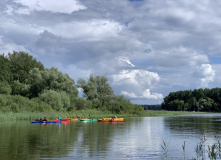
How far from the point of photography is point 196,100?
17250 centimetres

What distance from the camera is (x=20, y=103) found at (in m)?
57.7

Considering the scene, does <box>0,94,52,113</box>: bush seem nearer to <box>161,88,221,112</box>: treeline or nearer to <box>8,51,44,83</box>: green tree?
<box>8,51,44,83</box>: green tree

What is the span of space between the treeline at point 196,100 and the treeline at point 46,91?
3485 inches

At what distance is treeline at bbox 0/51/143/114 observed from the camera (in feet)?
195

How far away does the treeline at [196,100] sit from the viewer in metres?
163

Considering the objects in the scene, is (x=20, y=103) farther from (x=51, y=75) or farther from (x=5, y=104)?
(x=51, y=75)

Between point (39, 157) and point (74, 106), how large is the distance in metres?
58.0

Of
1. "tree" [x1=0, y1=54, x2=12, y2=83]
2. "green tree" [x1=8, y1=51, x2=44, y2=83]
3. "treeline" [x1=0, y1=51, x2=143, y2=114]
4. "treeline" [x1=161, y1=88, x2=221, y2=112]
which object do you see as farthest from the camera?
"treeline" [x1=161, y1=88, x2=221, y2=112]

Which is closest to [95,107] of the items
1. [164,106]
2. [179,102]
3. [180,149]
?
[180,149]

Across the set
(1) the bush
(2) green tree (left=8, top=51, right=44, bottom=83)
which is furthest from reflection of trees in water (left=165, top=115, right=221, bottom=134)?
(2) green tree (left=8, top=51, right=44, bottom=83)

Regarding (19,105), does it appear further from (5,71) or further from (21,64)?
(21,64)

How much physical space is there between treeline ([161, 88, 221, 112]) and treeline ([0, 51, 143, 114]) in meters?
88.5

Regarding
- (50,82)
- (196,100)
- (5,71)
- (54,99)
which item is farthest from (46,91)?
(196,100)

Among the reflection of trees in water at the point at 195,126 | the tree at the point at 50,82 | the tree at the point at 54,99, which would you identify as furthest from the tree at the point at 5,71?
the reflection of trees in water at the point at 195,126
